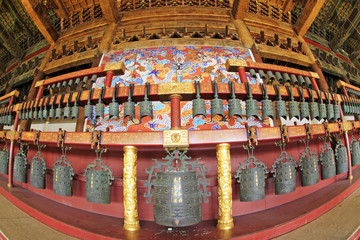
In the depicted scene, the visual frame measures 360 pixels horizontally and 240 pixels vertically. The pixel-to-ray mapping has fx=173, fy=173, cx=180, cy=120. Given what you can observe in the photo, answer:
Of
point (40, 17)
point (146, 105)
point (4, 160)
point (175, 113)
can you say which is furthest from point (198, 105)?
point (40, 17)

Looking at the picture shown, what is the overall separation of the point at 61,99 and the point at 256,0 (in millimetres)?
6696

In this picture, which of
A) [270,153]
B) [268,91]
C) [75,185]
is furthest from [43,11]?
[270,153]

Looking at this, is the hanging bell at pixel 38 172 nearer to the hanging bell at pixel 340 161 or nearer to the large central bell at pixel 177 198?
the large central bell at pixel 177 198

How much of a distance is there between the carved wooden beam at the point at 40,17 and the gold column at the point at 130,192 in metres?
5.58

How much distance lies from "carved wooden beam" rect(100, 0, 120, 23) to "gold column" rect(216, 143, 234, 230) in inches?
201

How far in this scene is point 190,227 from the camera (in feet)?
7.47

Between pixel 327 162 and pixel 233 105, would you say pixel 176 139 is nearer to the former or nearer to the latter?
pixel 233 105

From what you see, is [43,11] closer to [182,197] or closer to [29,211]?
[29,211]

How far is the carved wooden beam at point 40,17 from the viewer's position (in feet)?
15.8

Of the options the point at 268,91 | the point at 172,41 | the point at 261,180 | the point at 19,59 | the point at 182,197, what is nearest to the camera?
the point at 182,197

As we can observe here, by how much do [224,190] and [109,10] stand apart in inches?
221

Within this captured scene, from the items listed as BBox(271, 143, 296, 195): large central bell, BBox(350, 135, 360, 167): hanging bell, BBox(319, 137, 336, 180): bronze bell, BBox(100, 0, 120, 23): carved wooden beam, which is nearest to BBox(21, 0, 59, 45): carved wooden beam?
BBox(100, 0, 120, 23): carved wooden beam

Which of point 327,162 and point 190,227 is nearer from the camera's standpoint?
point 190,227

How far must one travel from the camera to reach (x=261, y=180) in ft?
7.30
